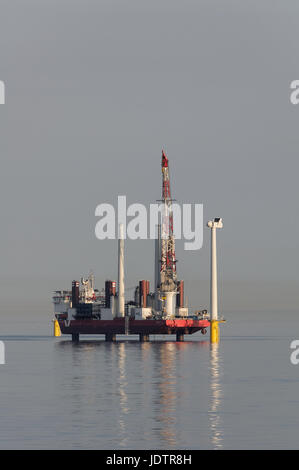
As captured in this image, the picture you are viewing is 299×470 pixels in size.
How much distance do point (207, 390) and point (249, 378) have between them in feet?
80.7

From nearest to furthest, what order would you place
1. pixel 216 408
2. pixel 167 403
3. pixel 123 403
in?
pixel 216 408 < pixel 167 403 < pixel 123 403

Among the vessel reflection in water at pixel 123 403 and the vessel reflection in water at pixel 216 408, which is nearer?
the vessel reflection in water at pixel 216 408

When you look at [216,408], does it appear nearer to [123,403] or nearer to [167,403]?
[167,403]

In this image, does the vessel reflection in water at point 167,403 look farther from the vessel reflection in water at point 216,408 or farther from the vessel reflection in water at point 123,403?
the vessel reflection in water at point 216,408

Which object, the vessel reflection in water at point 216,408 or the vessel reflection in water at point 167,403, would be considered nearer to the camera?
the vessel reflection in water at point 216,408

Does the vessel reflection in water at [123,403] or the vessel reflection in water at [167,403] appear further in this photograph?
the vessel reflection in water at [167,403]

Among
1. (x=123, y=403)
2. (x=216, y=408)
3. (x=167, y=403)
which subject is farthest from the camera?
(x=123, y=403)

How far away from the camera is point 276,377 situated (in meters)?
145

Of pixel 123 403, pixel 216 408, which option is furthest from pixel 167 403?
pixel 216 408

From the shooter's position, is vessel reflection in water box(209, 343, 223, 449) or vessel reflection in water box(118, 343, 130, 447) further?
vessel reflection in water box(118, 343, 130, 447)

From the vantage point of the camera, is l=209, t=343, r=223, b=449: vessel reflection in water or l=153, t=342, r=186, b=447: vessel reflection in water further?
l=153, t=342, r=186, b=447: vessel reflection in water

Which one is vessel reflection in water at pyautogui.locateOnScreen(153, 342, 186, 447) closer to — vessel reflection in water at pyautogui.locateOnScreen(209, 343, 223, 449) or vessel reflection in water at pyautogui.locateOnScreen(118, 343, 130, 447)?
vessel reflection in water at pyautogui.locateOnScreen(118, 343, 130, 447)

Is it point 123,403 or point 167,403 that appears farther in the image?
point 123,403
